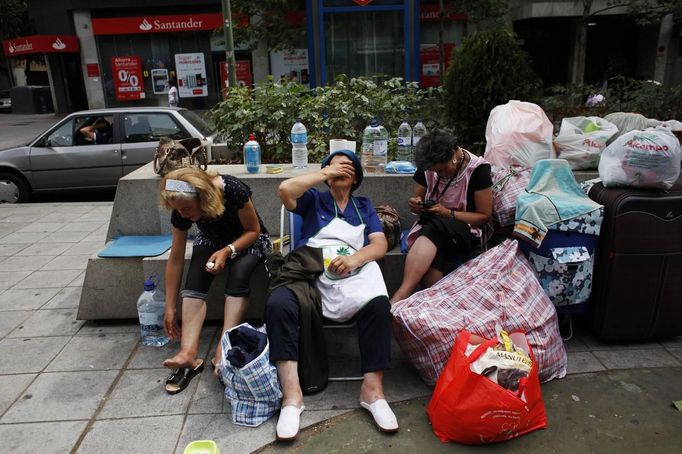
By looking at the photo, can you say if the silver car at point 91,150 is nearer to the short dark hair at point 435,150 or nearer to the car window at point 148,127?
the car window at point 148,127

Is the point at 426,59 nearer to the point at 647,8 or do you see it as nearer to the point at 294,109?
the point at 647,8

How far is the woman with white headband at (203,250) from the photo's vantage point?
3280 millimetres

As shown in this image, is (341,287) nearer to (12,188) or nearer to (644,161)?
(644,161)

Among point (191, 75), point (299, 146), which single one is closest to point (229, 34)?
point (299, 146)

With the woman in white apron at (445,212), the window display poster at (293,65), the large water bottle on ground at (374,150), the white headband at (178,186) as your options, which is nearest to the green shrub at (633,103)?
the large water bottle on ground at (374,150)

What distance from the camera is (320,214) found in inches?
138

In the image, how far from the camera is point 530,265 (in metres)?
3.53

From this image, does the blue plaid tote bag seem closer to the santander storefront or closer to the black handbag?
the black handbag

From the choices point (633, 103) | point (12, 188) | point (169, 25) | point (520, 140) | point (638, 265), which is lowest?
point (12, 188)

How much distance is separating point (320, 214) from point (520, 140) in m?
1.78

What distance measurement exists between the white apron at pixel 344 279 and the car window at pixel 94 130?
6.00 meters

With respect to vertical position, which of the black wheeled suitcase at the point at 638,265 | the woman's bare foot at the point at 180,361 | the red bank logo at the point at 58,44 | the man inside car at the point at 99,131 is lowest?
the woman's bare foot at the point at 180,361

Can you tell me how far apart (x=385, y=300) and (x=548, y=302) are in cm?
107

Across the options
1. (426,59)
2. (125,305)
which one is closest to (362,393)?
(125,305)
